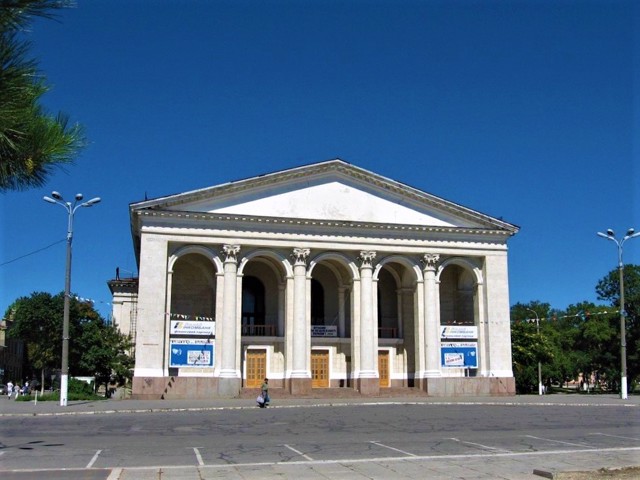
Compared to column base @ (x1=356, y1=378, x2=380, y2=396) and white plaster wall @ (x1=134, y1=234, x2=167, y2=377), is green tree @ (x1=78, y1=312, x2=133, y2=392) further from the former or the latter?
column base @ (x1=356, y1=378, x2=380, y2=396)

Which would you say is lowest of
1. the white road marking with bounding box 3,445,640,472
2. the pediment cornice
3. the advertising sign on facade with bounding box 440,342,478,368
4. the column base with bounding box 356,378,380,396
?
the column base with bounding box 356,378,380,396

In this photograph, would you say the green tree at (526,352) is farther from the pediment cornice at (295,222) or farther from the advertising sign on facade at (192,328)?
the advertising sign on facade at (192,328)

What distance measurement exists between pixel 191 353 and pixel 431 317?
15.0 meters

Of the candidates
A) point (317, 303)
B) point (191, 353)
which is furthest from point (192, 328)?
point (317, 303)

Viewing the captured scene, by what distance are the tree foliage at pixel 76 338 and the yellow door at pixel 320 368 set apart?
12.3 metres

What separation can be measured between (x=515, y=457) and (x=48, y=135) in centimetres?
1002

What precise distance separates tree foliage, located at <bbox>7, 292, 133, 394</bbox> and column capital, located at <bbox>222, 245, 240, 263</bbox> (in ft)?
37.9

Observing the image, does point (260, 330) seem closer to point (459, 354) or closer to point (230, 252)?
point (230, 252)

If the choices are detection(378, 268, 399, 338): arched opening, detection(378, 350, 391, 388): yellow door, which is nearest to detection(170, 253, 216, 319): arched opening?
detection(378, 350, 391, 388): yellow door

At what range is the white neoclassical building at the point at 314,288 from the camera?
41188mm

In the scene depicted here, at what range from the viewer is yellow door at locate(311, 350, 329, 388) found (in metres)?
45.8

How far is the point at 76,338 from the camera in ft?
192

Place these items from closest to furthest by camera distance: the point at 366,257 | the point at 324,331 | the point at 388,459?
the point at 388,459 → the point at 366,257 → the point at 324,331

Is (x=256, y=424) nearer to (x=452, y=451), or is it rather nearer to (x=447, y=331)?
(x=452, y=451)
